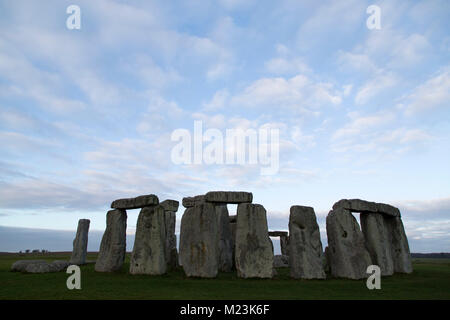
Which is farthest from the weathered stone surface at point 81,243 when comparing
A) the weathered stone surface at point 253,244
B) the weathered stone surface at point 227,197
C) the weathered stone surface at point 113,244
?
the weathered stone surface at point 253,244

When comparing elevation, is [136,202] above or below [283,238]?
above

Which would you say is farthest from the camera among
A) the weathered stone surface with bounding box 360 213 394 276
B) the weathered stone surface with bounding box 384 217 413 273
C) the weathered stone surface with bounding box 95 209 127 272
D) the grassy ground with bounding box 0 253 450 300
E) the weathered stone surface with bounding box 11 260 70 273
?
the weathered stone surface with bounding box 384 217 413 273

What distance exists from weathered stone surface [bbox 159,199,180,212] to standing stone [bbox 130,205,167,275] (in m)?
4.57

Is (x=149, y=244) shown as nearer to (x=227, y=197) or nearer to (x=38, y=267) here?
(x=227, y=197)

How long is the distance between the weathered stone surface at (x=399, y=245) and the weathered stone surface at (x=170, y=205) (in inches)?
365

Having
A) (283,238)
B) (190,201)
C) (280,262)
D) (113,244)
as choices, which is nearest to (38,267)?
(113,244)

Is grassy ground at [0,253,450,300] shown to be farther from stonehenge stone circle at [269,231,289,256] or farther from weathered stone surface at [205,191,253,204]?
stonehenge stone circle at [269,231,289,256]

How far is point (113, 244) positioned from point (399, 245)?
10.7 metres

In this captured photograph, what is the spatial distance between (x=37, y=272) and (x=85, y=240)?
4937 mm

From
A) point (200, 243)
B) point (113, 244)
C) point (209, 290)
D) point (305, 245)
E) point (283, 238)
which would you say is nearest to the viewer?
point (209, 290)

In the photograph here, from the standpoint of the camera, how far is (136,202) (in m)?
11.3

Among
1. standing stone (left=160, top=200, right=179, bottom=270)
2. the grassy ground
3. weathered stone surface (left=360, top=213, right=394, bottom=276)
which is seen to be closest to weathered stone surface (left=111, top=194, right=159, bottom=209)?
the grassy ground

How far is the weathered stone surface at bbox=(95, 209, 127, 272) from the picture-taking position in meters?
11.4
